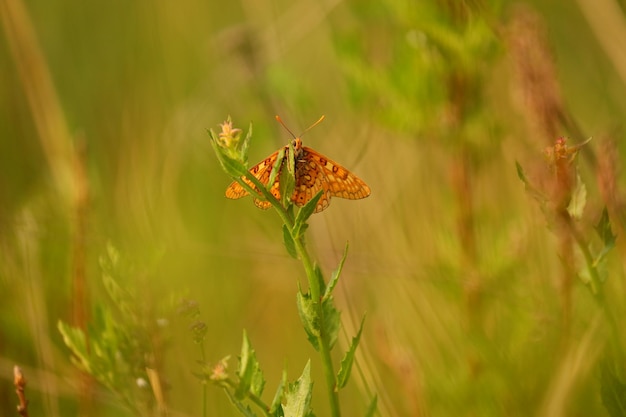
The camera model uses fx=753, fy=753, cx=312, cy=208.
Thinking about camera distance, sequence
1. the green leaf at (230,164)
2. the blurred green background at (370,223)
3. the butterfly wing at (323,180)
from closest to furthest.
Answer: the green leaf at (230,164)
the butterfly wing at (323,180)
the blurred green background at (370,223)

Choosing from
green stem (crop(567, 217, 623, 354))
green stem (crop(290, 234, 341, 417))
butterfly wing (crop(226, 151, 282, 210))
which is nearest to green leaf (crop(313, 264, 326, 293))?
green stem (crop(290, 234, 341, 417))

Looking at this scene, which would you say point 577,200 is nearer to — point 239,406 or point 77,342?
point 239,406

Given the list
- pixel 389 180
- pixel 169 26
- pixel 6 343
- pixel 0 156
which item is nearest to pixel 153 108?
pixel 169 26

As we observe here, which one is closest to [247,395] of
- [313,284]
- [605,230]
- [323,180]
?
[313,284]

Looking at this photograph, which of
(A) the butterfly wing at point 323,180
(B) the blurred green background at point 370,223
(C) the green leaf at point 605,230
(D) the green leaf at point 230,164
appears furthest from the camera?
(B) the blurred green background at point 370,223

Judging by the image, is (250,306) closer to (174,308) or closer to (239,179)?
(174,308)

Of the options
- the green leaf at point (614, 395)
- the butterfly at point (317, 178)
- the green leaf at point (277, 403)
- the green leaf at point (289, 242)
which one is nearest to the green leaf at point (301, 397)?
the green leaf at point (277, 403)

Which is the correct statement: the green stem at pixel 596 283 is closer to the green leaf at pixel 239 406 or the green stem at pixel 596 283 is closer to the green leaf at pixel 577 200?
the green leaf at pixel 577 200

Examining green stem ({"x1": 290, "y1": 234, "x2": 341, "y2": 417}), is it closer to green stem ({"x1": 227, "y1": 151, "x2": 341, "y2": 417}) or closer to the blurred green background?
green stem ({"x1": 227, "y1": 151, "x2": 341, "y2": 417})
